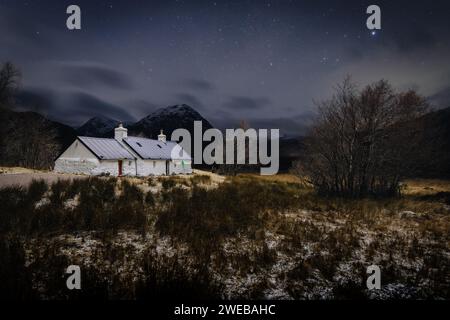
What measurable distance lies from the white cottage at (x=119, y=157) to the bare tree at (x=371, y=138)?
21656 millimetres

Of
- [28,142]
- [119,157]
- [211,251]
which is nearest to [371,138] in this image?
[211,251]

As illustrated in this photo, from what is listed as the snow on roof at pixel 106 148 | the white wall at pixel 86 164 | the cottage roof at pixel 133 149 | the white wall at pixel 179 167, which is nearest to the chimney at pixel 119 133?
the cottage roof at pixel 133 149

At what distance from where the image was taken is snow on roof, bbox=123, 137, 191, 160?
31.1m

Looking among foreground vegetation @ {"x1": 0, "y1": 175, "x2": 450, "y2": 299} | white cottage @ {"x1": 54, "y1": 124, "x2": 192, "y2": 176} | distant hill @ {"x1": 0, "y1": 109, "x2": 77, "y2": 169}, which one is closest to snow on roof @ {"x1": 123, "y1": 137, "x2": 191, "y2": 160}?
white cottage @ {"x1": 54, "y1": 124, "x2": 192, "y2": 176}

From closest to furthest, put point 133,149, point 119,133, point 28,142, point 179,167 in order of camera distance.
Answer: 1. point 133,149
2. point 119,133
3. point 179,167
4. point 28,142

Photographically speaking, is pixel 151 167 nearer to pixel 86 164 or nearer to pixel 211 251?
pixel 86 164

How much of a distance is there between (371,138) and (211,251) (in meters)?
13.8

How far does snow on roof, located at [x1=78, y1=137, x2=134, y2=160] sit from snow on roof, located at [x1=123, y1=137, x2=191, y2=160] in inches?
51.5

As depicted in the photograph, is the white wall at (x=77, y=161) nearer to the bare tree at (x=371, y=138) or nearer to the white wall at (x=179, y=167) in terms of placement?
the white wall at (x=179, y=167)

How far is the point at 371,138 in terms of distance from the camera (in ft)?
49.4

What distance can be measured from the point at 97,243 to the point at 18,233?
2138 millimetres

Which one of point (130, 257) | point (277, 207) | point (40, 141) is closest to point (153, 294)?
point (130, 257)

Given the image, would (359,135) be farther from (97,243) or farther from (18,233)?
(18,233)

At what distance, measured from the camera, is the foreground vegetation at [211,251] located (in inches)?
153
